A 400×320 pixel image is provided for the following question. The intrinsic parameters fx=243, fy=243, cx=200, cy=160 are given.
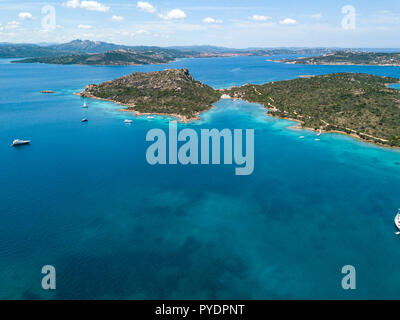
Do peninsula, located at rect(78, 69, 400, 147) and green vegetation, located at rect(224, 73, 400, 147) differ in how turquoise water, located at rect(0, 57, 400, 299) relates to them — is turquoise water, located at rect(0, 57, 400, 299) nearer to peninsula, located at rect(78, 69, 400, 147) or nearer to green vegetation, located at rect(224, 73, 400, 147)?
green vegetation, located at rect(224, 73, 400, 147)

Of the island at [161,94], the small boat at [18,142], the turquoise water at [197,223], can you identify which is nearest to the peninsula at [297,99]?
the island at [161,94]

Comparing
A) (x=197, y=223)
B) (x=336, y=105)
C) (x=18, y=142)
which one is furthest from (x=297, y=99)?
(x=18, y=142)

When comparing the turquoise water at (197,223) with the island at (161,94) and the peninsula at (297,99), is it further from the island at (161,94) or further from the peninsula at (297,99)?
the island at (161,94)

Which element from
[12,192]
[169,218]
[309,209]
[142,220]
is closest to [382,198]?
[309,209]

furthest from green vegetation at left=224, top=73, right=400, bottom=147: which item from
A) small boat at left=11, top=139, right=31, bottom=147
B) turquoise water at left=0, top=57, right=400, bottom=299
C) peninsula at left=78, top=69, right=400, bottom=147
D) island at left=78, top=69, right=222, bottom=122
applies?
small boat at left=11, top=139, right=31, bottom=147

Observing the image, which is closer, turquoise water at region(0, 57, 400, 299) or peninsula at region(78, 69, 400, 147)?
turquoise water at region(0, 57, 400, 299)
